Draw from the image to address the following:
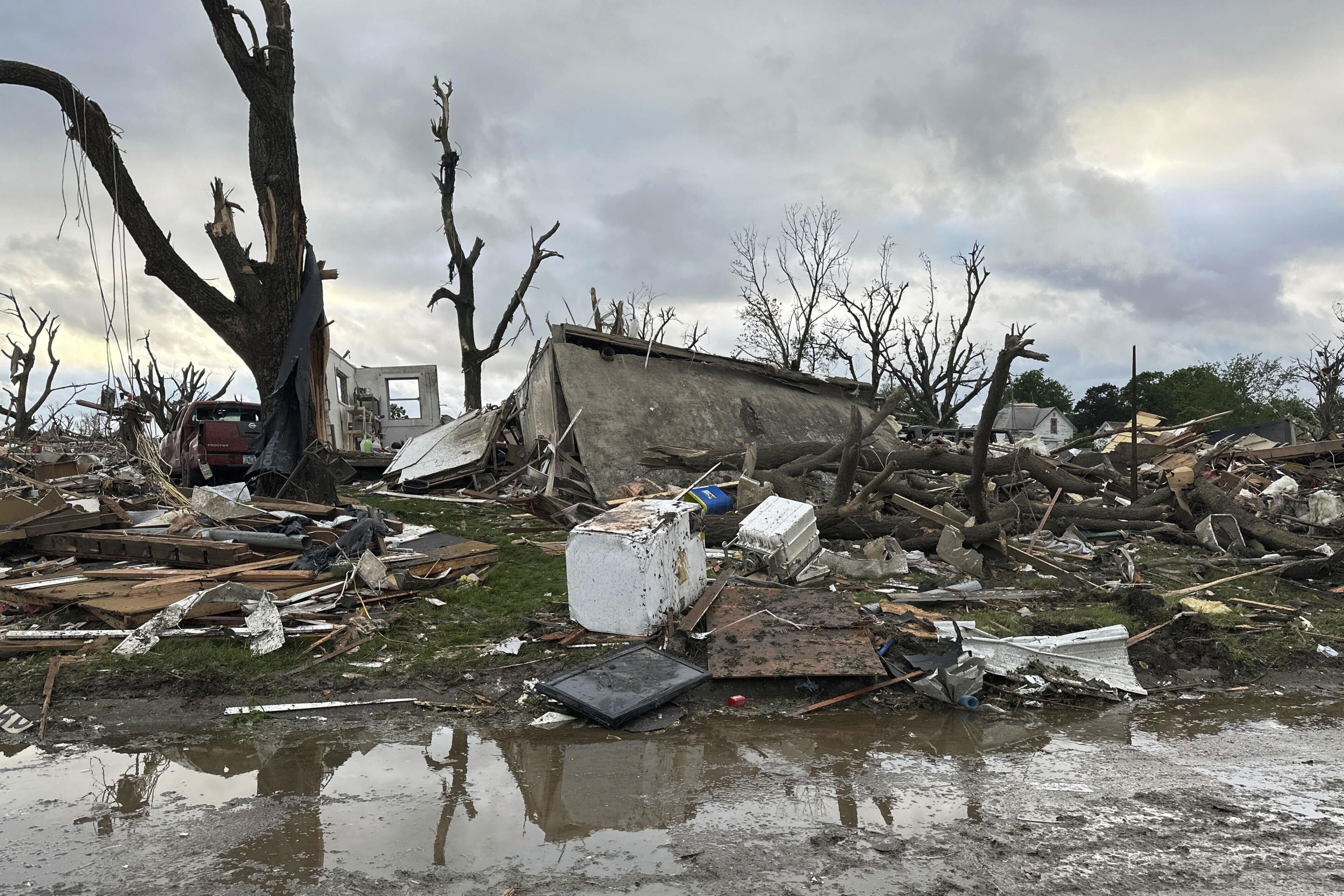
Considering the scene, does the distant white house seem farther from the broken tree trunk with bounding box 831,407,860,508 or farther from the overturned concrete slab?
the broken tree trunk with bounding box 831,407,860,508

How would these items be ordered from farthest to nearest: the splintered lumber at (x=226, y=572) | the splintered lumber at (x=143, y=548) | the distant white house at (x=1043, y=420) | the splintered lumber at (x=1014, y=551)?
the distant white house at (x=1043, y=420), the splintered lumber at (x=1014, y=551), the splintered lumber at (x=143, y=548), the splintered lumber at (x=226, y=572)

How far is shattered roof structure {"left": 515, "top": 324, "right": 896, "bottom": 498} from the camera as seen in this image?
11.5 metres

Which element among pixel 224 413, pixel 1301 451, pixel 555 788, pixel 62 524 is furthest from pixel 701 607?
pixel 1301 451

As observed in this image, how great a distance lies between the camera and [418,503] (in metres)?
11.4

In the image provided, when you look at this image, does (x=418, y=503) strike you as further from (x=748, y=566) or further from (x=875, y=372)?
(x=875, y=372)

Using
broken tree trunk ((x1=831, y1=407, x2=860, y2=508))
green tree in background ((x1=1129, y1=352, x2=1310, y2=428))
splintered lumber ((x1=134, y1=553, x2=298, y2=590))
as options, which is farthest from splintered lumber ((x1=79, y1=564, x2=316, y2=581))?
green tree in background ((x1=1129, y1=352, x2=1310, y2=428))

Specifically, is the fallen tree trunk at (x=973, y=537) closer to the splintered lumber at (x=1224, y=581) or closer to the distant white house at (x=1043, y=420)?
the splintered lumber at (x=1224, y=581)

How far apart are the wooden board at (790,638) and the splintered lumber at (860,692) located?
0.25 feet

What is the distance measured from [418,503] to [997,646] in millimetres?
8811

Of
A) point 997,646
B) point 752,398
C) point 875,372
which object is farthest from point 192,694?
point 875,372

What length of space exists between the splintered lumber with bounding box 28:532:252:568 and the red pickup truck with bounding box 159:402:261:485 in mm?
6623

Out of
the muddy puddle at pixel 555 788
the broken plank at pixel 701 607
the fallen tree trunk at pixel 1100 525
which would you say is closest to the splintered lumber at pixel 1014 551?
the fallen tree trunk at pixel 1100 525

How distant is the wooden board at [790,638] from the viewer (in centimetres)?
439

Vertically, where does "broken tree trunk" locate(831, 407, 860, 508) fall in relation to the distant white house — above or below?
below
